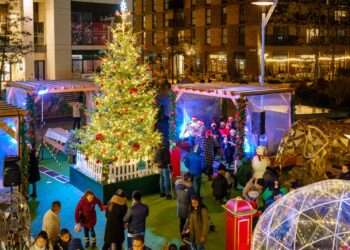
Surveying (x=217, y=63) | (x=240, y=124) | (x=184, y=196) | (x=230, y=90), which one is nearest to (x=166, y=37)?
(x=217, y=63)

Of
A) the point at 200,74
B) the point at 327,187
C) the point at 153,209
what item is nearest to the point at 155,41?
the point at 200,74

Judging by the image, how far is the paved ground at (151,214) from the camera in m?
11.0

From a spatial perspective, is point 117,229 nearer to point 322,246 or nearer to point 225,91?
point 322,246

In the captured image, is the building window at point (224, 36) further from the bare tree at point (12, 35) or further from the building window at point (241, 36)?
the bare tree at point (12, 35)

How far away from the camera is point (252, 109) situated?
693 inches

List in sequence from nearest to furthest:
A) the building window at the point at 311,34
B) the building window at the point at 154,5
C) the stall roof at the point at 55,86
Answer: the stall roof at the point at 55,86 < the building window at the point at 311,34 < the building window at the point at 154,5

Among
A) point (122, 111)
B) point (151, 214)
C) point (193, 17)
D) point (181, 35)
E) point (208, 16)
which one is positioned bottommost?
point (151, 214)

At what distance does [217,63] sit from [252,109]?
3744 cm

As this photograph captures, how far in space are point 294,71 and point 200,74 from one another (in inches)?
383

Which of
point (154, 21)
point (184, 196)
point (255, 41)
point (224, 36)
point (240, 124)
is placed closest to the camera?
point (184, 196)

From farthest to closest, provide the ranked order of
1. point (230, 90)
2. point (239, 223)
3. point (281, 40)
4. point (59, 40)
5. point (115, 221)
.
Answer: point (281, 40)
point (59, 40)
point (230, 90)
point (115, 221)
point (239, 223)

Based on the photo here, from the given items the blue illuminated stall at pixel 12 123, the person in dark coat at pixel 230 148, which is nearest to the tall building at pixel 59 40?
the person in dark coat at pixel 230 148

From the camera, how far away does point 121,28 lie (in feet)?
46.6

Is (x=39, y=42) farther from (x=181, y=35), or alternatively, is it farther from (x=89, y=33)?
(x=181, y=35)
